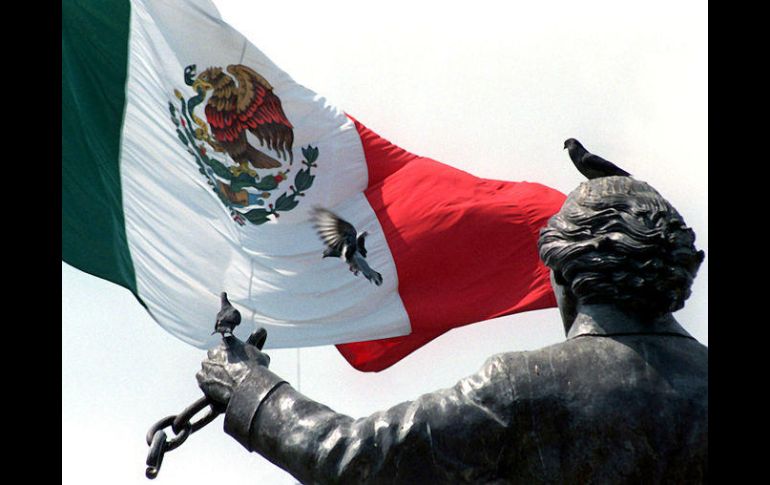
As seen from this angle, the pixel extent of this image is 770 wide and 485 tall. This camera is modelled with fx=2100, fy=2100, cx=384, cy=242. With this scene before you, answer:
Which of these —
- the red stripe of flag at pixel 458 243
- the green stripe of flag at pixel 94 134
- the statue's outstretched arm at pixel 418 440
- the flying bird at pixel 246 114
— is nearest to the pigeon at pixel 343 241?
the red stripe of flag at pixel 458 243

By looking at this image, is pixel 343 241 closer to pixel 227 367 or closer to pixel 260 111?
pixel 260 111

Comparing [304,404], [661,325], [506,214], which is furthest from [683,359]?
[506,214]

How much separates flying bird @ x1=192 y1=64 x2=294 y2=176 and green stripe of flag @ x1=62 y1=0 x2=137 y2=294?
2.56 feet

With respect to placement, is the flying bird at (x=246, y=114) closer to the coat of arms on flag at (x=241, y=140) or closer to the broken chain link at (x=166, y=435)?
the coat of arms on flag at (x=241, y=140)

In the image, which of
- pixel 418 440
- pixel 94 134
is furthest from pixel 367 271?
pixel 418 440

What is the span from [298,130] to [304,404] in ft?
39.4

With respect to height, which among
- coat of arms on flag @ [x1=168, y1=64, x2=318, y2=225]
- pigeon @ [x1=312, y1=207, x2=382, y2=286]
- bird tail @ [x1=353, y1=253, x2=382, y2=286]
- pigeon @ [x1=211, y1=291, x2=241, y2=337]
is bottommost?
bird tail @ [x1=353, y1=253, x2=382, y2=286]

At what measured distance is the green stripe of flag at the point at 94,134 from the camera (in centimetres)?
1819

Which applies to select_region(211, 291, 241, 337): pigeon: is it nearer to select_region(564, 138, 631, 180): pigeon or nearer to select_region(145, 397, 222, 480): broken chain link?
select_region(145, 397, 222, 480): broken chain link

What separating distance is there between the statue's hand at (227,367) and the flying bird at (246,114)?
37.2 ft

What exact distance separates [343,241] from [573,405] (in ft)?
39.0

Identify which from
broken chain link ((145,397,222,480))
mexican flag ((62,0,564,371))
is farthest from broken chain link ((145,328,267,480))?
mexican flag ((62,0,564,371))

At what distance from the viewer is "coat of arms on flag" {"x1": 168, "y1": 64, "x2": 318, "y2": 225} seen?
18078 mm

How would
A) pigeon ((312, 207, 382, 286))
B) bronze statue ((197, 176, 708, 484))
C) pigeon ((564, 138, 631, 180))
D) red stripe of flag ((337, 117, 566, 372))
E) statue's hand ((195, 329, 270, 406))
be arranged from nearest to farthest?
1. bronze statue ((197, 176, 708, 484))
2. statue's hand ((195, 329, 270, 406))
3. pigeon ((564, 138, 631, 180))
4. red stripe of flag ((337, 117, 566, 372))
5. pigeon ((312, 207, 382, 286))
